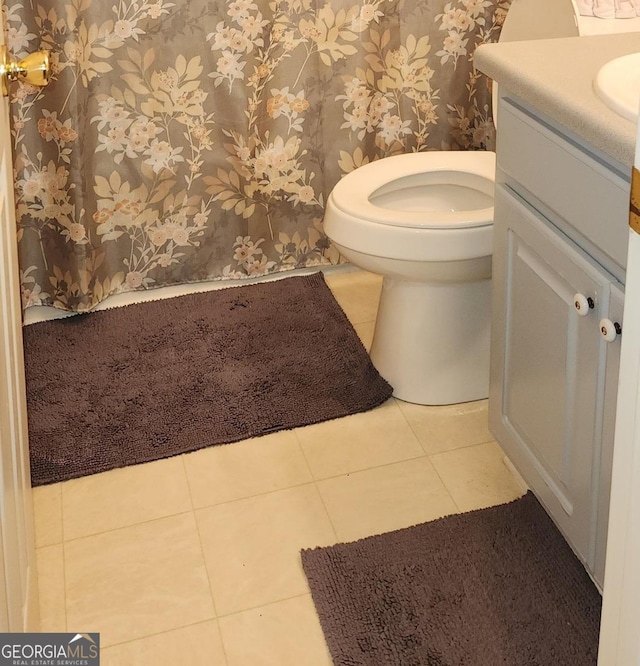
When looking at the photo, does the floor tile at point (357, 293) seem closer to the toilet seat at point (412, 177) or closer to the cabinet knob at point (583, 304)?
the toilet seat at point (412, 177)

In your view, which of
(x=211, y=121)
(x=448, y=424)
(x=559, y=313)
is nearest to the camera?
(x=559, y=313)

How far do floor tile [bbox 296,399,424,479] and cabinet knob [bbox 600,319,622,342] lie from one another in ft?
2.47

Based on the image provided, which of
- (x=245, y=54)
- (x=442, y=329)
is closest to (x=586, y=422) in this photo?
(x=442, y=329)

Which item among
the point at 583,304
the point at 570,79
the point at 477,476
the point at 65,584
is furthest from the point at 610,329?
the point at 65,584

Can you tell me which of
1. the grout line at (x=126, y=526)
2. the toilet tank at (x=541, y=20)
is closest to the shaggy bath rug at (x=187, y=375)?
the grout line at (x=126, y=526)

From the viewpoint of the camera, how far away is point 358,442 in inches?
78.0

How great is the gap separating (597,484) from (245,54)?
4.54 feet

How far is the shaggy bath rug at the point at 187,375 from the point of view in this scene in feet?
6.56

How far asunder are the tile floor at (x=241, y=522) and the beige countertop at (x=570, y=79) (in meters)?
0.79

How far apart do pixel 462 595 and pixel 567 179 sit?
27.8 inches

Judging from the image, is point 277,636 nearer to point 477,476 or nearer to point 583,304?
point 477,476

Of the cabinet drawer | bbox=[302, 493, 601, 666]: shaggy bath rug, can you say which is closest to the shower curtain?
the cabinet drawer

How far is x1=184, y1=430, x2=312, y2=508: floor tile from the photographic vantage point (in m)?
1.85

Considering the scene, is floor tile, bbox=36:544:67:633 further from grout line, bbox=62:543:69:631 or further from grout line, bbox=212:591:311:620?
grout line, bbox=212:591:311:620
